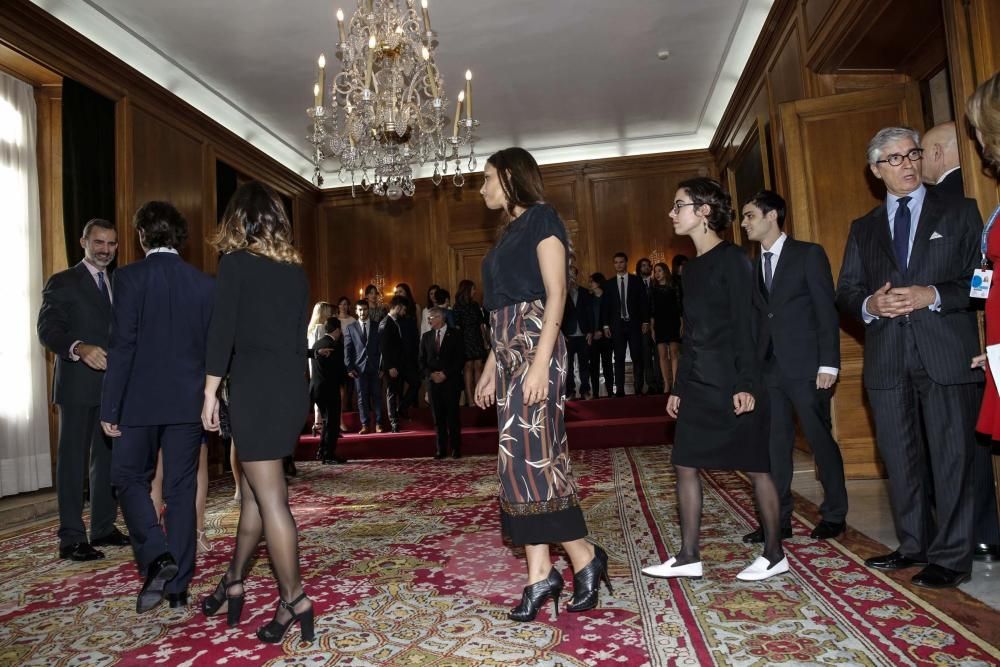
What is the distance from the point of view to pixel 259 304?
199 cm

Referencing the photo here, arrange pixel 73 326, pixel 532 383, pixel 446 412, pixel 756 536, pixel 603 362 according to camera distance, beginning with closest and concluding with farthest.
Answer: pixel 532 383 → pixel 756 536 → pixel 73 326 → pixel 446 412 → pixel 603 362

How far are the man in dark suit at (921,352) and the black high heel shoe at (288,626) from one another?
2016mm

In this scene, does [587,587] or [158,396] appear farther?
[158,396]

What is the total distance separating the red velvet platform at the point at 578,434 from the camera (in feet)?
22.7

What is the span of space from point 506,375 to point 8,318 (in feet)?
16.2

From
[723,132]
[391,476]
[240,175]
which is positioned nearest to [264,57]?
[240,175]

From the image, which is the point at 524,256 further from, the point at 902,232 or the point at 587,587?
the point at 902,232

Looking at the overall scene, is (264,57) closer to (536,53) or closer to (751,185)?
(536,53)

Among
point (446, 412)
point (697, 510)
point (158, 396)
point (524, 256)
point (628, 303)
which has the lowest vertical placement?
point (697, 510)

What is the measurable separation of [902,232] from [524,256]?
155 centimetres

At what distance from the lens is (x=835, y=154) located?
4434mm

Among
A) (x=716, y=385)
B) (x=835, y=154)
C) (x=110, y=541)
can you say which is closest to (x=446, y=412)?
(x=110, y=541)

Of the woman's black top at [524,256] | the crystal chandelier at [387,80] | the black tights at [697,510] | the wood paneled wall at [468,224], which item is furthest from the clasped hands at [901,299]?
the wood paneled wall at [468,224]

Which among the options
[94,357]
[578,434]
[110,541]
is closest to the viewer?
[94,357]
